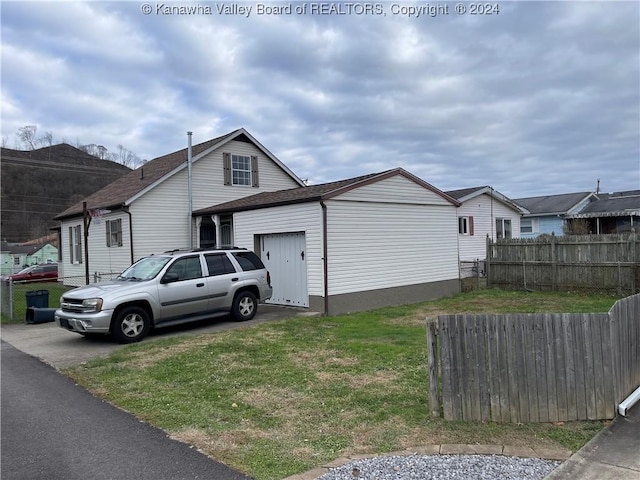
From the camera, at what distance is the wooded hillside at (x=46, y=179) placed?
6688 centimetres

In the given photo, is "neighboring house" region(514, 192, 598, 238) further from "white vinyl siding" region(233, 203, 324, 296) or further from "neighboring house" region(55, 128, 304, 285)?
"white vinyl siding" region(233, 203, 324, 296)

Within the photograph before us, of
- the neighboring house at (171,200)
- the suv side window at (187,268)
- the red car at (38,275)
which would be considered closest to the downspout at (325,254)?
the suv side window at (187,268)

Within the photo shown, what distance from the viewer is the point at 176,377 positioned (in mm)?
7066

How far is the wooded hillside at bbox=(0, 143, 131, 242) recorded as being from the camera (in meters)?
66.9

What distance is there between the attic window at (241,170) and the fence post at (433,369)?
16.2 m

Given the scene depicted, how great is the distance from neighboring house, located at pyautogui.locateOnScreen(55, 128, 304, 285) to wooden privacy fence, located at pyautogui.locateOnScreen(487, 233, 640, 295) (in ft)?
31.8

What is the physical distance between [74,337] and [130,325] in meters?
2.10

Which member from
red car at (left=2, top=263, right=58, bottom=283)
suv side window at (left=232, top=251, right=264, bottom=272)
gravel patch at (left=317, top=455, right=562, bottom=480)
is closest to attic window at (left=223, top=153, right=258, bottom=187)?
suv side window at (left=232, top=251, right=264, bottom=272)

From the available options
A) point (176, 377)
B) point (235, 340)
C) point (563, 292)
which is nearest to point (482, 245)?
point (563, 292)

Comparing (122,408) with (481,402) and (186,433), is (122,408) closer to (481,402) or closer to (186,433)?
(186,433)

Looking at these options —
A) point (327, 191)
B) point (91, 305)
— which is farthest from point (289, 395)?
point (327, 191)

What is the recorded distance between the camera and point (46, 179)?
6812cm

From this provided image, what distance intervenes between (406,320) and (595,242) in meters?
8.06

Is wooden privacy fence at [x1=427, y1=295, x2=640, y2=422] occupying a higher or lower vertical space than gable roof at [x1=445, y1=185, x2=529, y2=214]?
lower
